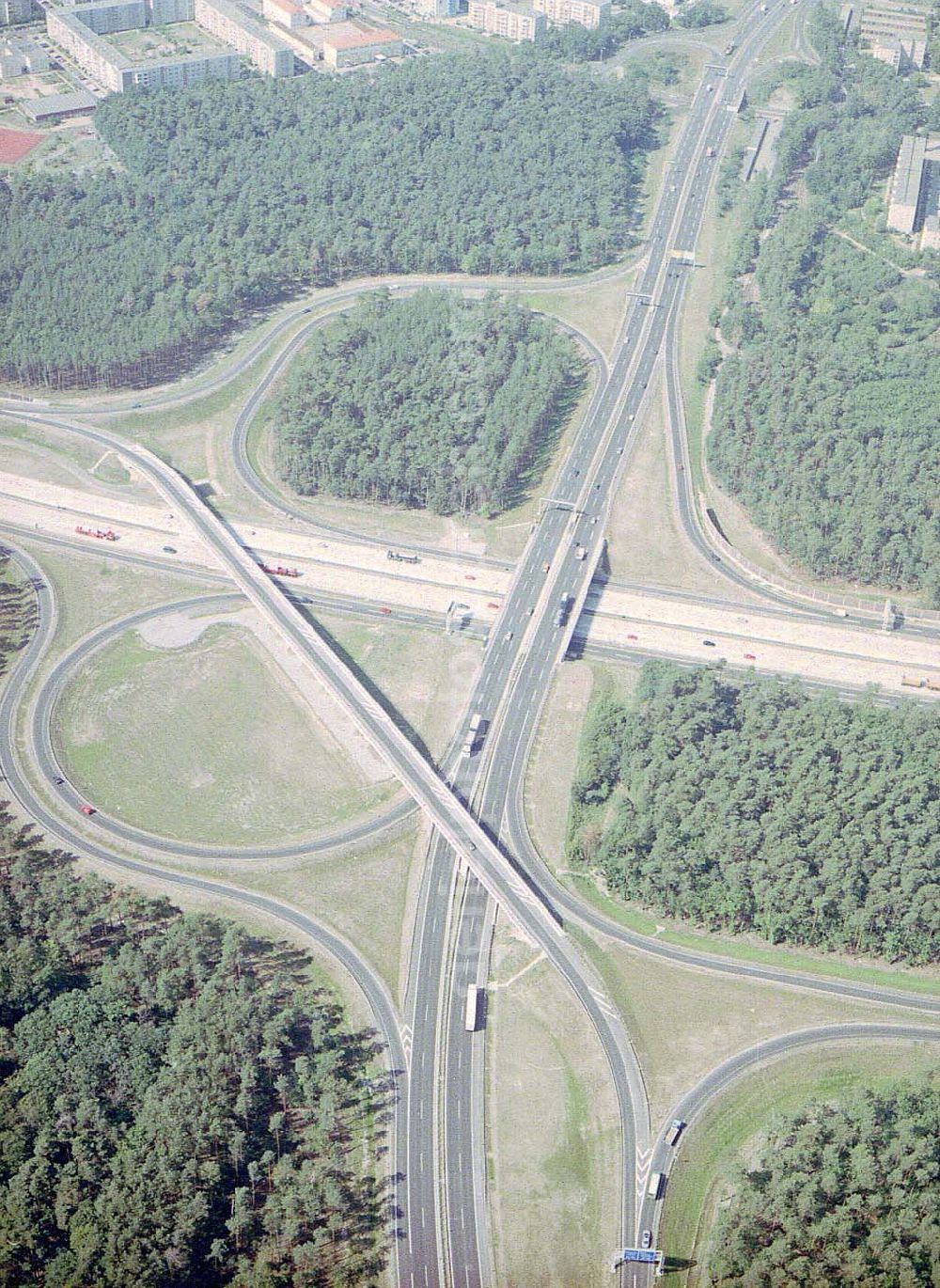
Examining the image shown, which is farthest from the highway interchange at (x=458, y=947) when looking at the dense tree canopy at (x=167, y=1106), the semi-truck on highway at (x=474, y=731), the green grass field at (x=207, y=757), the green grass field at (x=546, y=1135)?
the dense tree canopy at (x=167, y=1106)

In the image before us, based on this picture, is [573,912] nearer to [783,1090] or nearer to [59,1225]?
[783,1090]

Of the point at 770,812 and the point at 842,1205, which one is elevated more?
the point at 770,812

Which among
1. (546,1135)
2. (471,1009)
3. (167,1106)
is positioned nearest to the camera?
(167,1106)

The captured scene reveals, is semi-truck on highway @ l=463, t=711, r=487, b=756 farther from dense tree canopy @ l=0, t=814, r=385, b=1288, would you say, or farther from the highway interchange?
dense tree canopy @ l=0, t=814, r=385, b=1288

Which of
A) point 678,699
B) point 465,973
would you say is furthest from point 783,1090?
point 678,699

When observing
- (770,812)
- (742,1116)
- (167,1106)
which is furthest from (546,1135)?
(770,812)

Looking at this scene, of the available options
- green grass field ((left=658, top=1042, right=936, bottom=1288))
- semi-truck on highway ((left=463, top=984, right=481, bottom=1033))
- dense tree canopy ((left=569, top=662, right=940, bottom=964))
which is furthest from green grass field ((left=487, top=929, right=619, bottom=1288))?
dense tree canopy ((left=569, top=662, right=940, bottom=964))

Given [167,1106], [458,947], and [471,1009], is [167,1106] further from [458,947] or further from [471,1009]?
[458,947]
